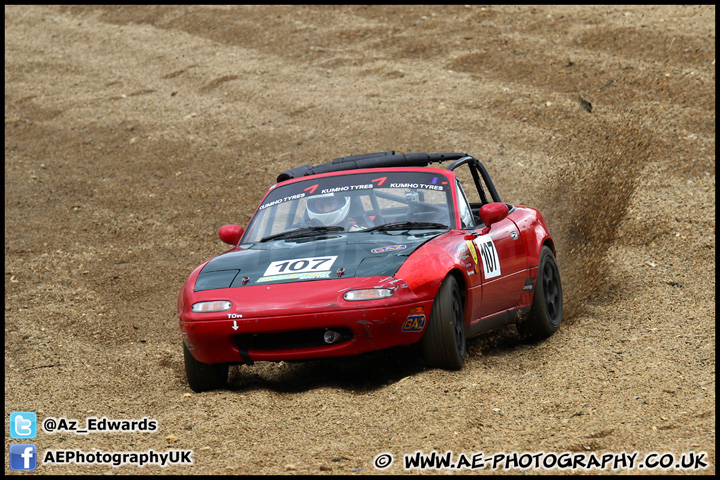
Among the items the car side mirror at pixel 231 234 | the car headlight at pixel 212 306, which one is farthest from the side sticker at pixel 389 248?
the car side mirror at pixel 231 234

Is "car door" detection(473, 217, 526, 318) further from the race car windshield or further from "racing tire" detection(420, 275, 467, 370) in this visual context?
"racing tire" detection(420, 275, 467, 370)

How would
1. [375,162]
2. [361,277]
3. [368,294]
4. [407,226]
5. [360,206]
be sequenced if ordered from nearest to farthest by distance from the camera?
[368,294], [361,277], [407,226], [360,206], [375,162]

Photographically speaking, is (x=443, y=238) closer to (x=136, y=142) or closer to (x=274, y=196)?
(x=274, y=196)

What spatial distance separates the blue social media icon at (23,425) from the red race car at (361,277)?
1092mm

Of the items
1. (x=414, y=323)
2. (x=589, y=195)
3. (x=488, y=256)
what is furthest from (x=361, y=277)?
(x=589, y=195)

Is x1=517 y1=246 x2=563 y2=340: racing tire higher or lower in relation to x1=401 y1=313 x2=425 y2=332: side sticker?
lower

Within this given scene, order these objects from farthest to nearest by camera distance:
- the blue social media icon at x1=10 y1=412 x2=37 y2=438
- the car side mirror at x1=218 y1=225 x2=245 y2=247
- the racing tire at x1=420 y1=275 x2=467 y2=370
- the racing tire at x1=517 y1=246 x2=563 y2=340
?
the racing tire at x1=517 y1=246 x2=563 y2=340
the car side mirror at x1=218 y1=225 x2=245 y2=247
the racing tire at x1=420 y1=275 x2=467 y2=370
the blue social media icon at x1=10 y1=412 x2=37 y2=438

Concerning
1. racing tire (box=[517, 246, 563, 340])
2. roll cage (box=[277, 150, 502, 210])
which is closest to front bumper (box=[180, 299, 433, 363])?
racing tire (box=[517, 246, 563, 340])

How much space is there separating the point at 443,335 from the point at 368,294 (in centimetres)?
58

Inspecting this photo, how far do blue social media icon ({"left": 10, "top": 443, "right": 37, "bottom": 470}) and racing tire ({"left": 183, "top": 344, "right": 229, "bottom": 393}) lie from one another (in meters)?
1.51

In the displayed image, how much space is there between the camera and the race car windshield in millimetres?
7102

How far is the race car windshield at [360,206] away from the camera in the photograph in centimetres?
710

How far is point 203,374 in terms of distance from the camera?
6422mm

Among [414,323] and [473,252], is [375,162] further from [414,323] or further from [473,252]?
[414,323]
